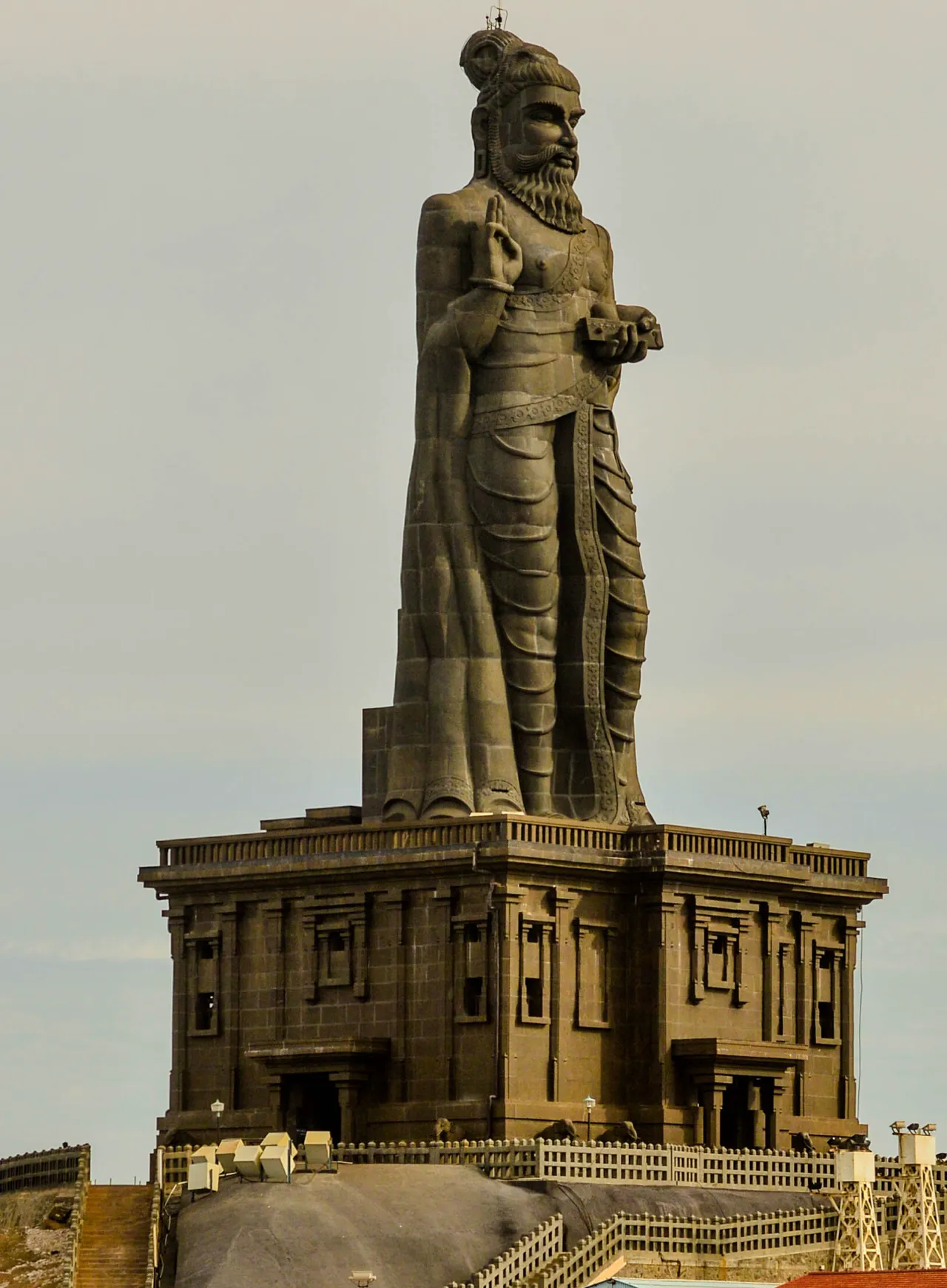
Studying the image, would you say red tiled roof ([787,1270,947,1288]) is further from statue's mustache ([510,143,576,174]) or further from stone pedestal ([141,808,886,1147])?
statue's mustache ([510,143,576,174])

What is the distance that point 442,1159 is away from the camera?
69.5 m

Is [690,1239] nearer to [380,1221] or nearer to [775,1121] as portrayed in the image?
[380,1221]

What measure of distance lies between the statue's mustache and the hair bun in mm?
1595

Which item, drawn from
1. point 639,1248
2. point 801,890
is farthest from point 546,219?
point 639,1248

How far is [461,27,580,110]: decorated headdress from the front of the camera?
7594 centimetres

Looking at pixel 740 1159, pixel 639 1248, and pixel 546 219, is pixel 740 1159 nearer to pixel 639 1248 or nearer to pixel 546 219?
pixel 639 1248

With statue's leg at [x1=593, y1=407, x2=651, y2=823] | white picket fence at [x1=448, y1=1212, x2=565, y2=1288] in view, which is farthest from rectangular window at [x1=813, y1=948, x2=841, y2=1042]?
white picket fence at [x1=448, y1=1212, x2=565, y2=1288]

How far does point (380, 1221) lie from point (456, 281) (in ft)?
59.7

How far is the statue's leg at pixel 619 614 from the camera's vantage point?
252 feet

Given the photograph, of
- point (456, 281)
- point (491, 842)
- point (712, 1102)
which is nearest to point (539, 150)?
point (456, 281)

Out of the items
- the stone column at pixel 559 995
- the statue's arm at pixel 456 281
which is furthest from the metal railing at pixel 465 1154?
the statue's arm at pixel 456 281

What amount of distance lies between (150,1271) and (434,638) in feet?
50.0

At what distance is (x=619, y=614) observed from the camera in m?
76.8

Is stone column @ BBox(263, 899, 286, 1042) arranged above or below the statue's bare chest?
below
